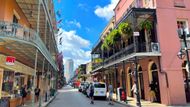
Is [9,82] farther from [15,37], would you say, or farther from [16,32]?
[15,37]

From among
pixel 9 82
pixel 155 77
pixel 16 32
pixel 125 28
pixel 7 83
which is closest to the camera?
pixel 16 32

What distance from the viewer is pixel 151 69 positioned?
762 inches

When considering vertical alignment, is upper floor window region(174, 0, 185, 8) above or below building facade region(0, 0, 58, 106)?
above

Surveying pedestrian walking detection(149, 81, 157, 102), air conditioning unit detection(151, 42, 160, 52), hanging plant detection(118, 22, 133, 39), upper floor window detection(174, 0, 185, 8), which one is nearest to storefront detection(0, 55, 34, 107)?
hanging plant detection(118, 22, 133, 39)

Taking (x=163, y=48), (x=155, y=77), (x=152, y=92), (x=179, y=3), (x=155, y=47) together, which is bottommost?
(x=152, y=92)

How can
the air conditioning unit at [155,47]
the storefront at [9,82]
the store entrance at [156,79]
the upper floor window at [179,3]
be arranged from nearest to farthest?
the storefront at [9,82] < the air conditioning unit at [155,47] < the store entrance at [156,79] < the upper floor window at [179,3]

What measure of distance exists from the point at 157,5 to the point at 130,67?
28.7ft

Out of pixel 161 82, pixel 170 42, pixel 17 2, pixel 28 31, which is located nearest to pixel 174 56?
pixel 170 42

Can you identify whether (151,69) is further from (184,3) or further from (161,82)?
(184,3)

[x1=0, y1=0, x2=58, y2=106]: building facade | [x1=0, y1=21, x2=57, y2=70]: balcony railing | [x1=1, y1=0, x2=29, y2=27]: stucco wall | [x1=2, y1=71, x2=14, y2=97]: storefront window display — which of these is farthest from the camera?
[x1=2, y1=71, x2=14, y2=97]: storefront window display

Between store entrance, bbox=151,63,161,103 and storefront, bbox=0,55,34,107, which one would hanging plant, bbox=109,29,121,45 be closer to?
store entrance, bbox=151,63,161,103

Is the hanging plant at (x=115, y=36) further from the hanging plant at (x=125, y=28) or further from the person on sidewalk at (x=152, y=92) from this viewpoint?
the person on sidewalk at (x=152, y=92)

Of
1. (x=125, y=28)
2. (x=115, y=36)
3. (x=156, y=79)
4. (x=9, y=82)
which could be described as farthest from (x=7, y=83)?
(x=156, y=79)

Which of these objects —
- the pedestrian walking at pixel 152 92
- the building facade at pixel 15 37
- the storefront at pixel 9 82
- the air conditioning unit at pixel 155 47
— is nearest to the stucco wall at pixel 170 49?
the air conditioning unit at pixel 155 47
